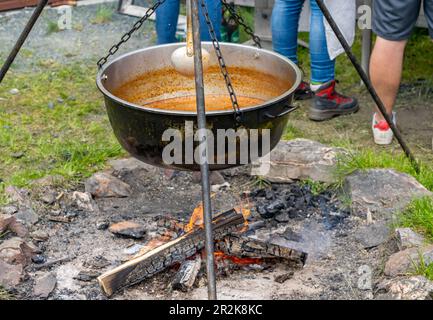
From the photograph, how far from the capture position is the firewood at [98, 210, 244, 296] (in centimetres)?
324

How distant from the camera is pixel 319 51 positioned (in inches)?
206

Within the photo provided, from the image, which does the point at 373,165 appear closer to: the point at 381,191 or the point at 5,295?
the point at 381,191

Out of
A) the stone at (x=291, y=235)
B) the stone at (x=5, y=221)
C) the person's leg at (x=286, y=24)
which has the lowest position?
the stone at (x=291, y=235)

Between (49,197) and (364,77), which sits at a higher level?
(364,77)

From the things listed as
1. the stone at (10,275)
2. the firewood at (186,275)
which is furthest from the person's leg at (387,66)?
the stone at (10,275)

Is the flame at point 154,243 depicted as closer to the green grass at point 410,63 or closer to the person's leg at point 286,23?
the person's leg at point 286,23

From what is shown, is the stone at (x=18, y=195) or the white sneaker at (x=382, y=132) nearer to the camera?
the stone at (x=18, y=195)

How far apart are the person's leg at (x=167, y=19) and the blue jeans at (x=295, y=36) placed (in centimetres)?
69

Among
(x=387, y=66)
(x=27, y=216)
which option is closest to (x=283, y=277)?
(x=27, y=216)

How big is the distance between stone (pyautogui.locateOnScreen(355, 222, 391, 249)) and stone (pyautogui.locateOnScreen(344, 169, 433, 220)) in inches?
2.6

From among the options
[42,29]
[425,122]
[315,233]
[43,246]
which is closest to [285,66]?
[315,233]

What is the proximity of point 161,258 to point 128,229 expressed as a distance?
0.40 m

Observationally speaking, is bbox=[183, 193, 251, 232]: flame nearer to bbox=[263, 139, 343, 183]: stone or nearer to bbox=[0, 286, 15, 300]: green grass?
bbox=[263, 139, 343, 183]: stone

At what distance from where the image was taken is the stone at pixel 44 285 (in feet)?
10.6
